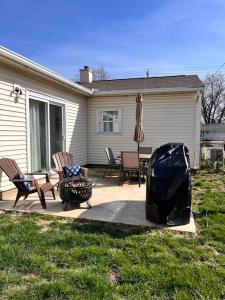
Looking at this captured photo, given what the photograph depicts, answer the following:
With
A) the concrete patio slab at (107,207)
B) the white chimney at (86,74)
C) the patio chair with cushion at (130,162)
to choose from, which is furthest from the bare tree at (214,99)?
the concrete patio slab at (107,207)

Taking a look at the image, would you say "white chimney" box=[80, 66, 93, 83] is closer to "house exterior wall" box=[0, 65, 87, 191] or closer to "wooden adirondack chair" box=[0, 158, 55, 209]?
"house exterior wall" box=[0, 65, 87, 191]

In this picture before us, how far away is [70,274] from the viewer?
2.52 m

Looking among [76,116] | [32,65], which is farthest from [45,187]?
[76,116]

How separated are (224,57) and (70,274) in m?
9.79

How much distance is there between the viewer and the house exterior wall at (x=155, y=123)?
8.67m

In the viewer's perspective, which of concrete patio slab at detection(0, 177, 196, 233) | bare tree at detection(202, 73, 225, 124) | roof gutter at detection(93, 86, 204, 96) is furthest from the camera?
bare tree at detection(202, 73, 225, 124)

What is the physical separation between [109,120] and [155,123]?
1695 mm

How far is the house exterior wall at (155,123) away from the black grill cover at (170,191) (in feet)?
16.3

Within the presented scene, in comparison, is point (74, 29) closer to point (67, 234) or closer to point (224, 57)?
point (224, 57)

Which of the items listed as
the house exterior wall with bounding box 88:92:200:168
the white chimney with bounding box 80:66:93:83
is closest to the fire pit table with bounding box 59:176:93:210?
the house exterior wall with bounding box 88:92:200:168

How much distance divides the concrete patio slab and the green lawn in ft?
0.82

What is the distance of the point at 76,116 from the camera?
887 cm

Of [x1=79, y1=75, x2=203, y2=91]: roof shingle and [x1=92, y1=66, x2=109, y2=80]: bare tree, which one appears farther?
[x1=92, y1=66, x2=109, y2=80]: bare tree

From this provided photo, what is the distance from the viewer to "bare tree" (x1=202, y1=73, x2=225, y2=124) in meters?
37.5
